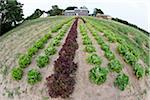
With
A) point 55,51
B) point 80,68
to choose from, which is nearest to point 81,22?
point 55,51

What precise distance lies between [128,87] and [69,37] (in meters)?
4.77

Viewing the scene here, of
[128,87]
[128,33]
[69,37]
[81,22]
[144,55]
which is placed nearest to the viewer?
[128,87]

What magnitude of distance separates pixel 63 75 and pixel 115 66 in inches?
98.5

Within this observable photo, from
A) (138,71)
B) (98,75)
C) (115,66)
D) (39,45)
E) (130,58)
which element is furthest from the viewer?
(39,45)

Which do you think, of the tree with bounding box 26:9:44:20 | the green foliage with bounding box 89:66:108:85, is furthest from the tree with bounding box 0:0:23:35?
the green foliage with bounding box 89:66:108:85

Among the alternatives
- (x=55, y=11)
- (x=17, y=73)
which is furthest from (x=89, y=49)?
(x=55, y=11)

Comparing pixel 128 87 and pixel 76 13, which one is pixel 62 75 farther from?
pixel 76 13

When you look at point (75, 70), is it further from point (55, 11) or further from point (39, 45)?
point (55, 11)

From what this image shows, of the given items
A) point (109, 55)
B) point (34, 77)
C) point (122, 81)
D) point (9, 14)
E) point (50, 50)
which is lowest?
point (122, 81)

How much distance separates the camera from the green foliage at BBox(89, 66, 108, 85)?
14.6 meters

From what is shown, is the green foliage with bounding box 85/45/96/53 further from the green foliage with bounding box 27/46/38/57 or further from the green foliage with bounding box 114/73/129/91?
the green foliage with bounding box 27/46/38/57

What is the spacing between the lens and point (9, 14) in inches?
1095

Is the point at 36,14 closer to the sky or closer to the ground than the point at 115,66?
closer to the sky

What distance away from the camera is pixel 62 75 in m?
14.5
